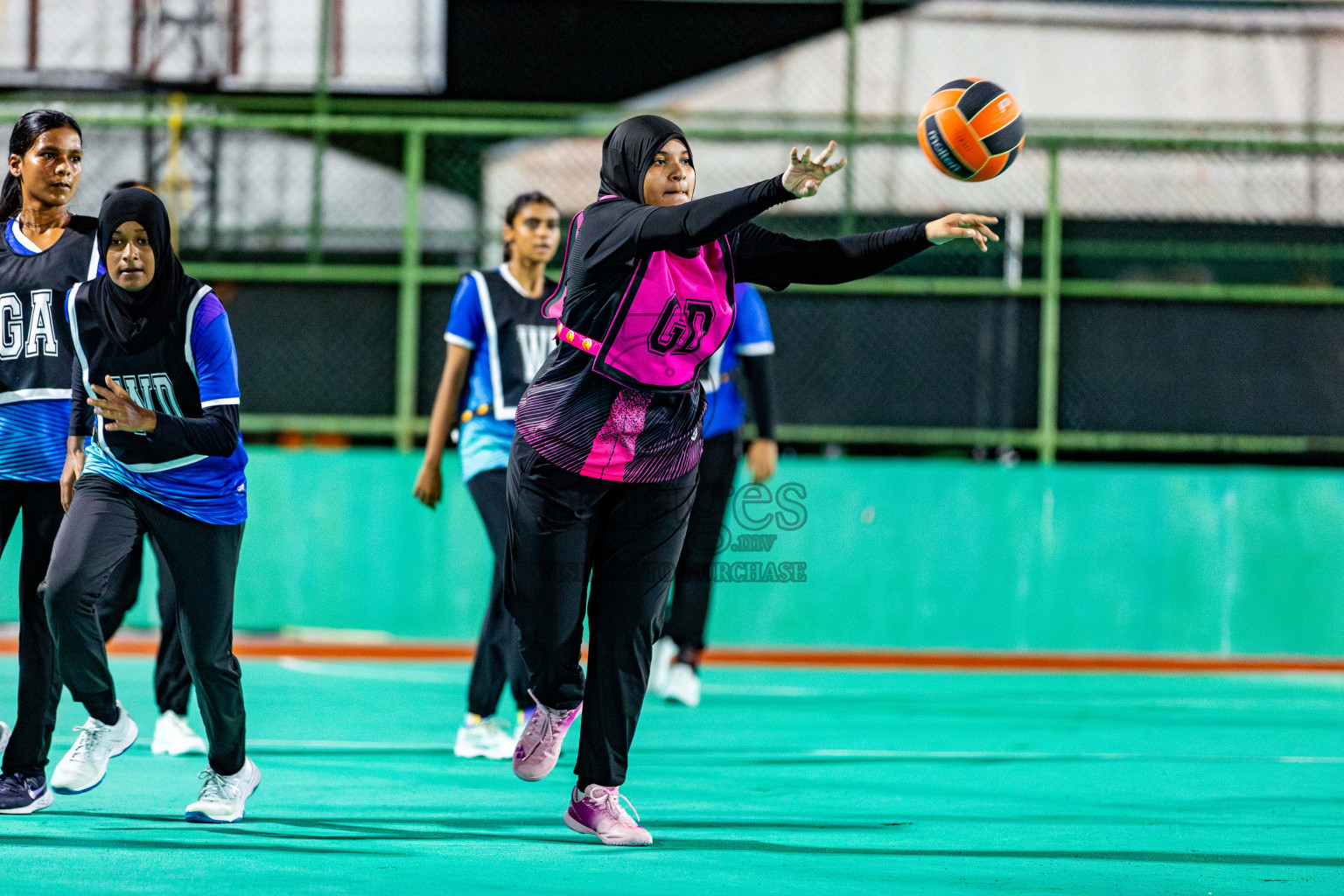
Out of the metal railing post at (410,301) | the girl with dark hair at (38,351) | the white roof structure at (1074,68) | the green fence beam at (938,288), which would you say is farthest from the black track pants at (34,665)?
the white roof structure at (1074,68)

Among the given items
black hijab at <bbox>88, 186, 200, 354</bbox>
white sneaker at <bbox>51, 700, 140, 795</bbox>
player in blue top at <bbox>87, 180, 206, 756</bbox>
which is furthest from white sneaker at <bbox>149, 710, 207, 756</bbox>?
black hijab at <bbox>88, 186, 200, 354</bbox>

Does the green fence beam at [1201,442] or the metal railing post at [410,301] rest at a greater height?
the metal railing post at [410,301]

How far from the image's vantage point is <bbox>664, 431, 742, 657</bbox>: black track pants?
8.15m

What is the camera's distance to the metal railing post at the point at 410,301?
11.0 meters

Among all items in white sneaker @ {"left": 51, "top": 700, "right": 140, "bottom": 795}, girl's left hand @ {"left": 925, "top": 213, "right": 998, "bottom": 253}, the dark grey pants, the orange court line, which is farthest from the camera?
the orange court line

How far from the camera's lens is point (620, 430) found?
4.58 metres

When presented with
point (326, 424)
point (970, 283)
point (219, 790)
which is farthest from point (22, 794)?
point (970, 283)

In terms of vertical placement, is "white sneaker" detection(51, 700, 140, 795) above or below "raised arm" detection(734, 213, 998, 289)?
below

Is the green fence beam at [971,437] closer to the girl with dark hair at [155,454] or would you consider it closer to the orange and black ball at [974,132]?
the orange and black ball at [974,132]

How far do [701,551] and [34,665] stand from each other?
3987 mm

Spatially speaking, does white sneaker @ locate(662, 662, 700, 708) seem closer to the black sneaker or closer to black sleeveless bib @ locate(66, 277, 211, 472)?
the black sneaker

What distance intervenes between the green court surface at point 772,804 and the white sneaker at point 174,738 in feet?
0.31

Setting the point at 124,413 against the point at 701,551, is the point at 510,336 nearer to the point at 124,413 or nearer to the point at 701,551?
the point at 701,551

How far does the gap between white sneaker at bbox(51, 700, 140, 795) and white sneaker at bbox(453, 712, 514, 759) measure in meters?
1.54
